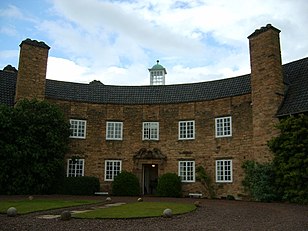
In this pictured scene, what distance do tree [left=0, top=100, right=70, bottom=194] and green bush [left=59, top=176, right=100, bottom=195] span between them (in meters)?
0.78

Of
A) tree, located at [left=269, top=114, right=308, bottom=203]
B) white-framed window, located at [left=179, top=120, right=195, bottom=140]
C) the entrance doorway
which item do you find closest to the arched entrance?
the entrance doorway

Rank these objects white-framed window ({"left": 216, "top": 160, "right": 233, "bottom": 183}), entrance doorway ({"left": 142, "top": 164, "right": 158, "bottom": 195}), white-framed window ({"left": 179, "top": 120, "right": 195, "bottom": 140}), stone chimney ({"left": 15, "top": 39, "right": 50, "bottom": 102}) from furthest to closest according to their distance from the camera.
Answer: entrance doorway ({"left": 142, "top": 164, "right": 158, "bottom": 195}) → white-framed window ({"left": 179, "top": 120, "right": 195, "bottom": 140}) → stone chimney ({"left": 15, "top": 39, "right": 50, "bottom": 102}) → white-framed window ({"left": 216, "top": 160, "right": 233, "bottom": 183})

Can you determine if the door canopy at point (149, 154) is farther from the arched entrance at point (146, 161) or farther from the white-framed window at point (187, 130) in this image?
the white-framed window at point (187, 130)

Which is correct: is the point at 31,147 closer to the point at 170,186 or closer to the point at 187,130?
the point at 170,186

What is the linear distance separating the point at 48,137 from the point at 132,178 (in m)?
6.50

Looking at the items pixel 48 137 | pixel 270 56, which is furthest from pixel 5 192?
pixel 270 56

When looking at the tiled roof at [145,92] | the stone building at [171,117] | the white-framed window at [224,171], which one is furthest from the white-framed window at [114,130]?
the white-framed window at [224,171]

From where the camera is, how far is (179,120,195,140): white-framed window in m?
25.2

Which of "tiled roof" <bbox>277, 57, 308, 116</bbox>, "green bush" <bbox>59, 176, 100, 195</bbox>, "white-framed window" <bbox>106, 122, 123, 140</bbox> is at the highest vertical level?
"tiled roof" <bbox>277, 57, 308, 116</bbox>

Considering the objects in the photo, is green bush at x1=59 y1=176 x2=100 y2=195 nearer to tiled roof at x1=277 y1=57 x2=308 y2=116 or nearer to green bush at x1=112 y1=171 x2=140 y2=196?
green bush at x1=112 y1=171 x2=140 y2=196

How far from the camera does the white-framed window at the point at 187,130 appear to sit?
992 inches

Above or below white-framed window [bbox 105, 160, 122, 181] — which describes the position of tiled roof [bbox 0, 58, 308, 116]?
above

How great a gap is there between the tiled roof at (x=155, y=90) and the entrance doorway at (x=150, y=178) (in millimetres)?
5170

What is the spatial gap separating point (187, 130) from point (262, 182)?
757 cm
